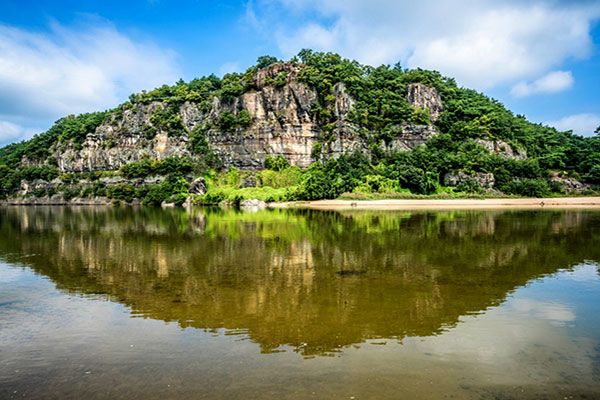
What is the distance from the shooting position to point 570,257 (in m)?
18.9

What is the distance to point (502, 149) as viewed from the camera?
90.8 meters

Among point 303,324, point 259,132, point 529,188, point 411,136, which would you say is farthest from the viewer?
point 259,132

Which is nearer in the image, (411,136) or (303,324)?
(303,324)

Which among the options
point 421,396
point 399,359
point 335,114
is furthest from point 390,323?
point 335,114

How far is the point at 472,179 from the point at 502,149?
16.8 meters

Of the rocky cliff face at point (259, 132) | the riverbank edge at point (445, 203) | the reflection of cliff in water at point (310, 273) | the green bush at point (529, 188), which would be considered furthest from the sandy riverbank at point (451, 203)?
the reflection of cliff in water at point (310, 273)

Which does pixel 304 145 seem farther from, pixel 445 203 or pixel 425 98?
pixel 445 203

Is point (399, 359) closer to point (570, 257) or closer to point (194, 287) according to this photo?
point (194, 287)

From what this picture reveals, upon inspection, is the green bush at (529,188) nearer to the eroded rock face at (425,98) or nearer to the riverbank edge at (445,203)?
the riverbank edge at (445,203)

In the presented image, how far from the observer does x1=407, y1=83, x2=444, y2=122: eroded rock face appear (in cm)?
10275

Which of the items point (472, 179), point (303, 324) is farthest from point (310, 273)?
point (472, 179)

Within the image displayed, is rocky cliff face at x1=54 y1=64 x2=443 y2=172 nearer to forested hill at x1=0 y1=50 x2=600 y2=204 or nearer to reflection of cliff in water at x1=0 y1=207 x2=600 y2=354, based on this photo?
forested hill at x1=0 y1=50 x2=600 y2=204

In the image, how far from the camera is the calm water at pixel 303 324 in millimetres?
7078

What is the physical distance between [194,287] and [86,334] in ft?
14.8
